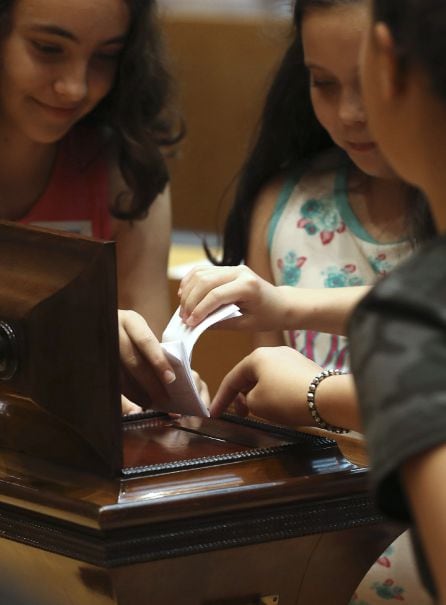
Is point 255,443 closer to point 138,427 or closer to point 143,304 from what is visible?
point 138,427

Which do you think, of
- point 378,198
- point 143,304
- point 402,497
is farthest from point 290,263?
point 402,497

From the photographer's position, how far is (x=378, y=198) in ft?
6.10

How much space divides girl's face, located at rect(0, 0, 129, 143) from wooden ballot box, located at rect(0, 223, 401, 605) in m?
0.68

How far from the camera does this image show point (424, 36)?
72 centimetres

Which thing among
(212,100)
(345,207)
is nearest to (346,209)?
(345,207)

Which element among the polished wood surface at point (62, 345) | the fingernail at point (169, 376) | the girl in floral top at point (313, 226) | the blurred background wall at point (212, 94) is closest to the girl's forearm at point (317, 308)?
the girl in floral top at point (313, 226)

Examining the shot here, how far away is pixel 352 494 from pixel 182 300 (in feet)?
1.03

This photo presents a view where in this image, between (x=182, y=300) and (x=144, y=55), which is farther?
(x=144, y=55)

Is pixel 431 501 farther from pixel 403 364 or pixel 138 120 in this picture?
pixel 138 120

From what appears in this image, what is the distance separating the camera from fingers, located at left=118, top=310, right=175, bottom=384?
4.20ft

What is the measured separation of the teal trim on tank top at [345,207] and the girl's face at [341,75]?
0.52ft

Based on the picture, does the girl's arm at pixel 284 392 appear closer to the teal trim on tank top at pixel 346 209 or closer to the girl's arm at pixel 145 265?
the teal trim on tank top at pixel 346 209

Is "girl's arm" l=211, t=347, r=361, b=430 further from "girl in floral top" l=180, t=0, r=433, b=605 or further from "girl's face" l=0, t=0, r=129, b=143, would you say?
"girl's face" l=0, t=0, r=129, b=143

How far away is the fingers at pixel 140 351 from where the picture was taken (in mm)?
1279
